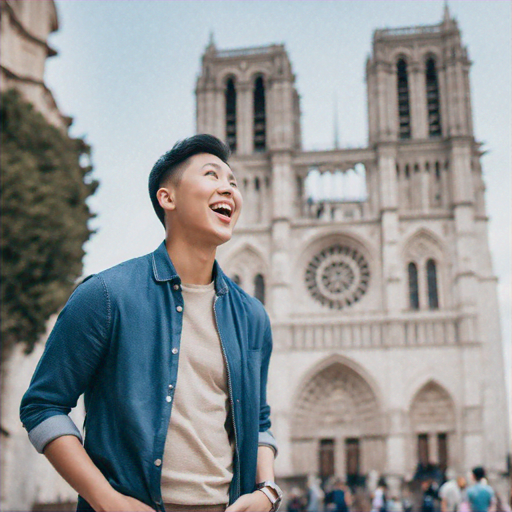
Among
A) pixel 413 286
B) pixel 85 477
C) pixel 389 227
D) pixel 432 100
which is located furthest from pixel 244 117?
pixel 85 477

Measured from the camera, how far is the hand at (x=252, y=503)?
Result: 161 centimetres

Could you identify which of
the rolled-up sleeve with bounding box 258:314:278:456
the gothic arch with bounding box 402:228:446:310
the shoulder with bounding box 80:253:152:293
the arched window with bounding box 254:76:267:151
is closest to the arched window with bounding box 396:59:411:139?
the gothic arch with bounding box 402:228:446:310

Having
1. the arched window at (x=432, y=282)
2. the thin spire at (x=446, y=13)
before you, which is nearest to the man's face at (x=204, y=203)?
the arched window at (x=432, y=282)

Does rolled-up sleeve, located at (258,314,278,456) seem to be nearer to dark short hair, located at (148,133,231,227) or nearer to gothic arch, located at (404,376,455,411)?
dark short hair, located at (148,133,231,227)

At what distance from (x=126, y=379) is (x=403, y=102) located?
29.5m

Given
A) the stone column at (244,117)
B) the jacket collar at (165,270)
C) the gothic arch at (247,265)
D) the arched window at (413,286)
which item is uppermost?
the stone column at (244,117)

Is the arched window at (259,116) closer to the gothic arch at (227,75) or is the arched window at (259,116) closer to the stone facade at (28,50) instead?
the gothic arch at (227,75)

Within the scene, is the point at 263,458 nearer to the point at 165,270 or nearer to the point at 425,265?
the point at 165,270

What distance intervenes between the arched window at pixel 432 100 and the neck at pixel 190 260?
28.3 m

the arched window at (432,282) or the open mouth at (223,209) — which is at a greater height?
the arched window at (432,282)

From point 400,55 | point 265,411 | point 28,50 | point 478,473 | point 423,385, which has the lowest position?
point 478,473

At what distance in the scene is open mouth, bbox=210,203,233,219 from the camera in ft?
5.96

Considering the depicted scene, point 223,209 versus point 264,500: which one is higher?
point 223,209

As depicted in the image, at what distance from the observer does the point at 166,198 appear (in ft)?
6.07
